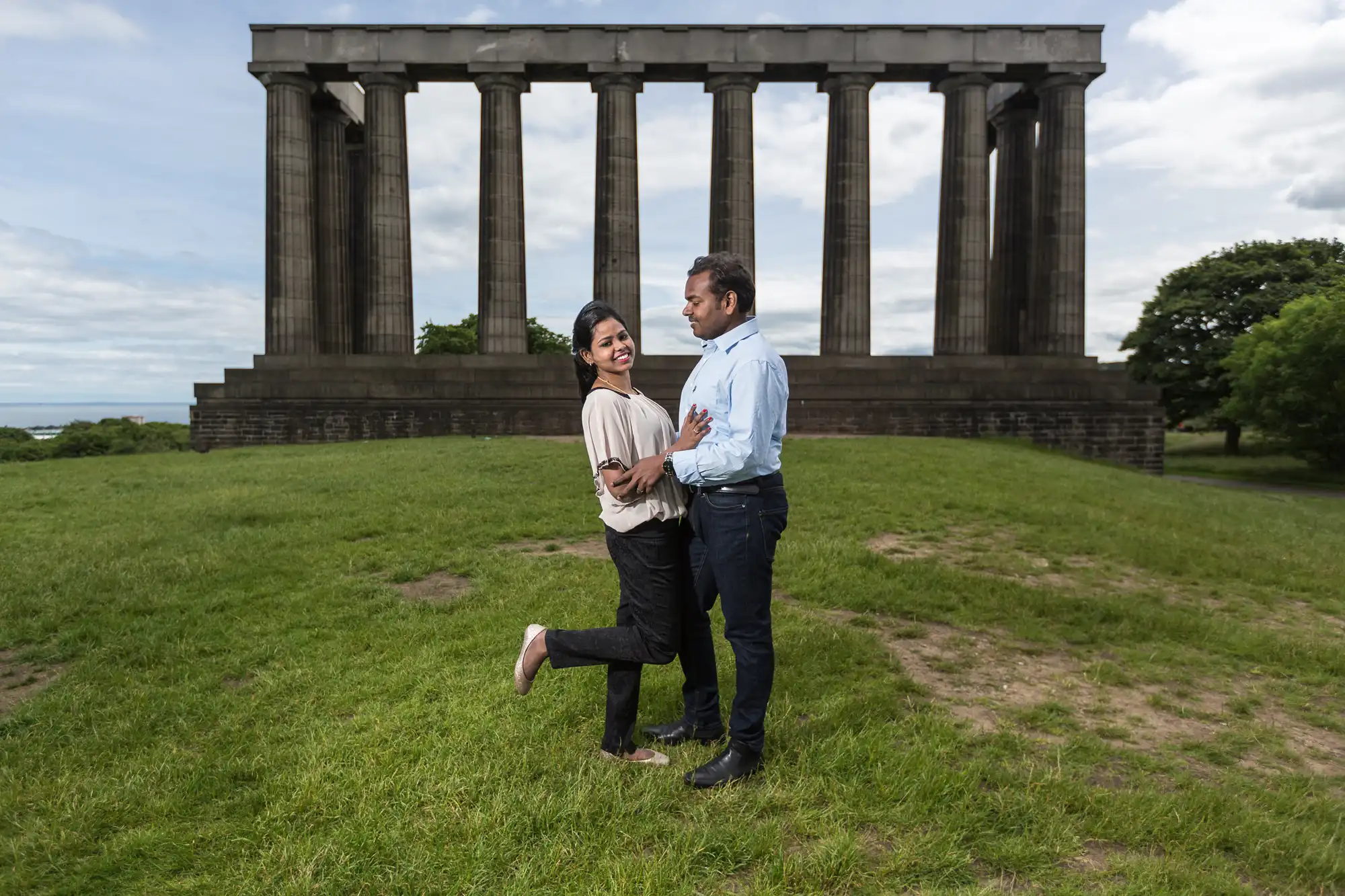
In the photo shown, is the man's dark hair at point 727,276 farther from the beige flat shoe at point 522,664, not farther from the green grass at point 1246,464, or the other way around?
the green grass at point 1246,464

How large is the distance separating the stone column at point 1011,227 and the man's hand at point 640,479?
102 ft

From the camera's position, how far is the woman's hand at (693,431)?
3643 mm

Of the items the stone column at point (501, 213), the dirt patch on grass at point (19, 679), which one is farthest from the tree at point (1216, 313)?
the dirt patch on grass at point (19, 679)

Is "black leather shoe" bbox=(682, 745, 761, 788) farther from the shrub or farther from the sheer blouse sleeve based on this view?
the shrub

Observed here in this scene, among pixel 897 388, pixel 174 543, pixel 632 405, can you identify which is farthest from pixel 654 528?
pixel 897 388

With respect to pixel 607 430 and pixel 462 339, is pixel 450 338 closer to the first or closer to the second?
pixel 462 339

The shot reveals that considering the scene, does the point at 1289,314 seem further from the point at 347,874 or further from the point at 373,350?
the point at 347,874

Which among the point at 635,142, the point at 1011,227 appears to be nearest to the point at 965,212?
the point at 1011,227

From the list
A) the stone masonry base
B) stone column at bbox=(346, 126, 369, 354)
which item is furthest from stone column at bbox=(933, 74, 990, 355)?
stone column at bbox=(346, 126, 369, 354)

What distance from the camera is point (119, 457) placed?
66.4 feet

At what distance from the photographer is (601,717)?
4.64 m

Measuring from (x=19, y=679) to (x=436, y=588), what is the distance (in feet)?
10.6

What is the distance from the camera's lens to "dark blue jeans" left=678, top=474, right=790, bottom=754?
3680 mm

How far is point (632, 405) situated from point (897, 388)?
23.6 m
